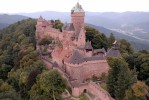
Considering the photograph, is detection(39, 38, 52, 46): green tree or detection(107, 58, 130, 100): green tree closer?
detection(107, 58, 130, 100): green tree

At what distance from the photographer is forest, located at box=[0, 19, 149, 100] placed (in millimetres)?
45688

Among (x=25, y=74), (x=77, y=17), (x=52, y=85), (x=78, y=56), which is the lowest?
(x=25, y=74)

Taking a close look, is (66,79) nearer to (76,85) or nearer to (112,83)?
(76,85)

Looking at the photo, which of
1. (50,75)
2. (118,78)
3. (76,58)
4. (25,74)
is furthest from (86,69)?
(25,74)

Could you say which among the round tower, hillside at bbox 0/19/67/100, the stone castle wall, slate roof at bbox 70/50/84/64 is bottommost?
hillside at bbox 0/19/67/100

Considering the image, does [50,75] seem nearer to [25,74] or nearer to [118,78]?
[118,78]

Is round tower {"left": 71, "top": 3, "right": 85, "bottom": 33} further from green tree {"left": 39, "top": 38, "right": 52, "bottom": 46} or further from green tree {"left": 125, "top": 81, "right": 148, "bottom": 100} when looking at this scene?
green tree {"left": 125, "top": 81, "right": 148, "bottom": 100}

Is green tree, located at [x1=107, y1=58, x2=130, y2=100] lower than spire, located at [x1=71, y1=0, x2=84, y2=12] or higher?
lower

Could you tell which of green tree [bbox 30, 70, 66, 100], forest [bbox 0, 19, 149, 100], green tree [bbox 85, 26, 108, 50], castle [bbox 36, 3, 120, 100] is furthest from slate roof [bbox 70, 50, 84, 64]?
green tree [bbox 85, 26, 108, 50]

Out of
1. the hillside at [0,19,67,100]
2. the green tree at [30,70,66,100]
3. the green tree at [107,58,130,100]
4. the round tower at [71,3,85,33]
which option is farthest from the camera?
the round tower at [71,3,85,33]

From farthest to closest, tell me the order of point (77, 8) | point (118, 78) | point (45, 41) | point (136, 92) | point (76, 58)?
point (45, 41) → point (77, 8) → point (76, 58) → point (118, 78) → point (136, 92)

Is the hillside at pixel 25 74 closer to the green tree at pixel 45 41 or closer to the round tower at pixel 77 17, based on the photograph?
the green tree at pixel 45 41

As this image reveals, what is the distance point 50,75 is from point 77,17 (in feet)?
68.5

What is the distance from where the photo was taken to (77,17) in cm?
6681
